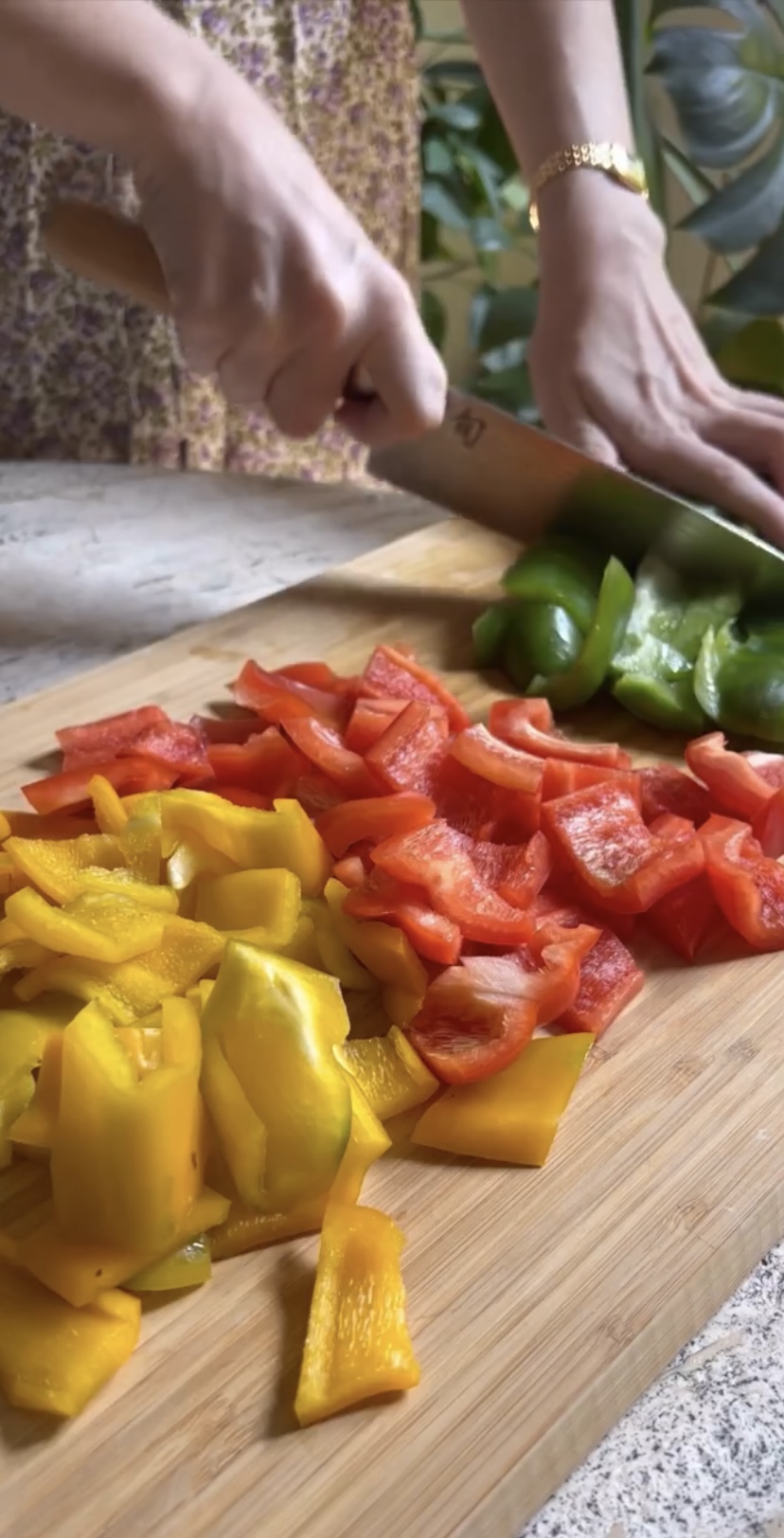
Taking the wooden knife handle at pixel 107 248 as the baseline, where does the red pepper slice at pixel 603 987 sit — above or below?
below

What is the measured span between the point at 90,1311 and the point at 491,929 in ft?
1.58

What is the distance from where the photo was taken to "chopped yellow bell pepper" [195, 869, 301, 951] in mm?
1202

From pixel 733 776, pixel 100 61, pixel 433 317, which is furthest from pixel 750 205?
pixel 733 776

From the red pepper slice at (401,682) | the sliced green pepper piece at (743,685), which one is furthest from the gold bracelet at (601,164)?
the red pepper slice at (401,682)

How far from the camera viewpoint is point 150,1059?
1.03 meters

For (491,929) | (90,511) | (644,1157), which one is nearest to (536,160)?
(90,511)

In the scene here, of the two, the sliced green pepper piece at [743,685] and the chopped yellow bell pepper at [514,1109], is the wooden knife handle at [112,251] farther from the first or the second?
the chopped yellow bell pepper at [514,1109]

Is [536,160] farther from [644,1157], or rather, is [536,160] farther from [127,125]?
[644,1157]

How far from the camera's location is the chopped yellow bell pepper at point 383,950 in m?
1.21

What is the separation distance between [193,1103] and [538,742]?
69cm

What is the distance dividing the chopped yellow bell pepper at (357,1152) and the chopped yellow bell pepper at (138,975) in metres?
0.19

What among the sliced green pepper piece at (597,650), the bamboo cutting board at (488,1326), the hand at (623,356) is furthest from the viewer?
the hand at (623,356)

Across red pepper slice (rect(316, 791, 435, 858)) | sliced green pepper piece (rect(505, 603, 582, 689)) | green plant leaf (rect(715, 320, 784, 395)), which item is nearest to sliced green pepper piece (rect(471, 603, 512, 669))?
sliced green pepper piece (rect(505, 603, 582, 689))

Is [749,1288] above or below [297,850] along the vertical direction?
below
